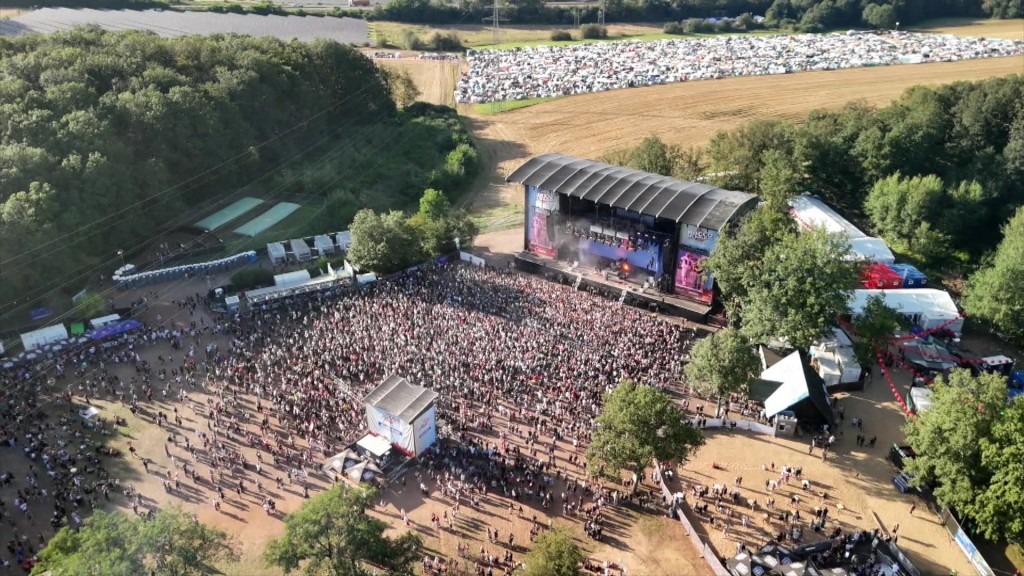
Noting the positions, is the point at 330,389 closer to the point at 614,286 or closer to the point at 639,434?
the point at 639,434

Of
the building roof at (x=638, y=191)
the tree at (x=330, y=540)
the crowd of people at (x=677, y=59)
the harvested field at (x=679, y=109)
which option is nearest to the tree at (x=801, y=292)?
the building roof at (x=638, y=191)

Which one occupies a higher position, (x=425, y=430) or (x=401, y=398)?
(x=401, y=398)

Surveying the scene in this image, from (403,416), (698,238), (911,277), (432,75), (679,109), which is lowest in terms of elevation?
(403,416)

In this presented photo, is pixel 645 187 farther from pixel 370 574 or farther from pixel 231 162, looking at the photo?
pixel 231 162

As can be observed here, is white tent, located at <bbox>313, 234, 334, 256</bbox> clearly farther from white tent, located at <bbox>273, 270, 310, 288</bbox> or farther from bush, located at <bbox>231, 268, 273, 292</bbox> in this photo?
bush, located at <bbox>231, 268, 273, 292</bbox>

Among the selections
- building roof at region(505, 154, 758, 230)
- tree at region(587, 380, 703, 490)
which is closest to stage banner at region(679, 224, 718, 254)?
building roof at region(505, 154, 758, 230)

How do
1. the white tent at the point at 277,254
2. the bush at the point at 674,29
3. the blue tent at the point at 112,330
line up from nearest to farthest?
1. the blue tent at the point at 112,330
2. the white tent at the point at 277,254
3. the bush at the point at 674,29

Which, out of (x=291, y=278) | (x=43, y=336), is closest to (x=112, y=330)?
(x=43, y=336)

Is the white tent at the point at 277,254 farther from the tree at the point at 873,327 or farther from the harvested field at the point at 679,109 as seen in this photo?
the tree at the point at 873,327
